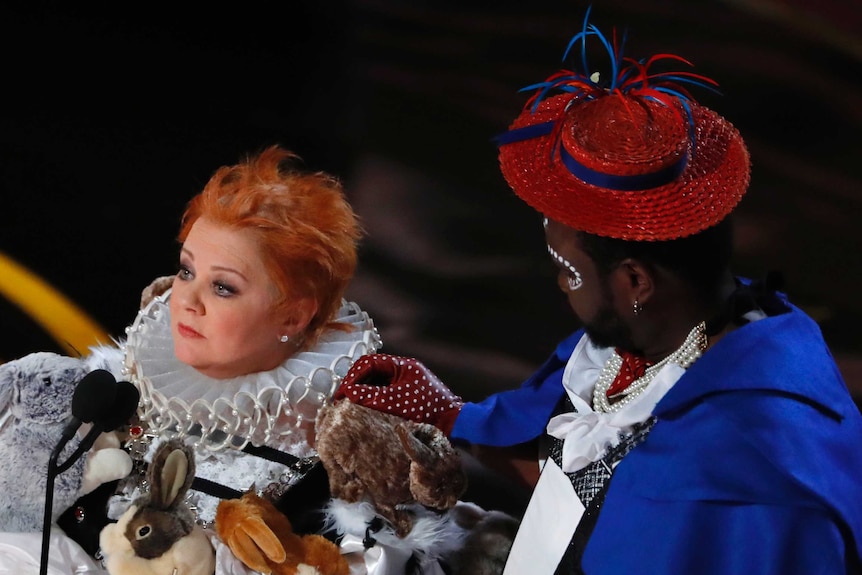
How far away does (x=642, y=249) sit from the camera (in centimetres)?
141

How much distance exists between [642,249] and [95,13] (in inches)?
56.2

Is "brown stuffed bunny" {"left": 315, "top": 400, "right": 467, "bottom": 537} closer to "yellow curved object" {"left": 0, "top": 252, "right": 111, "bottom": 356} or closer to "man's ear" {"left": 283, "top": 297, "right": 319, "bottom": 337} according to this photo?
"man's ear" {"left": 283, "top": 297, "right": 319, "bottom": 337}

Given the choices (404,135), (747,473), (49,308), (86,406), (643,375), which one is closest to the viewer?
→ (747,473)

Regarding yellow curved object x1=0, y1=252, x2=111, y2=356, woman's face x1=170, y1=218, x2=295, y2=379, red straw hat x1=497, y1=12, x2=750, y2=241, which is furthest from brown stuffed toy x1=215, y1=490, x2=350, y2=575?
yellow curved object x1=0, y1=252, x2=111, y2=356

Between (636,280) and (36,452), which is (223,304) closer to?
(36,452)

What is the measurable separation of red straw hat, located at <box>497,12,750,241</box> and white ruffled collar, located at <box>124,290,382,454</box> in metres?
0.52

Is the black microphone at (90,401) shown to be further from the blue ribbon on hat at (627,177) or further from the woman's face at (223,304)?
the blue ribbon on hat at (627,177)

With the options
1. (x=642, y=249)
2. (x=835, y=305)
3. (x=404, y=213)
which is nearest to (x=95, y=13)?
(x=404, y=213)

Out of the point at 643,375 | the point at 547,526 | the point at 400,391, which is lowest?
the point at 547,526

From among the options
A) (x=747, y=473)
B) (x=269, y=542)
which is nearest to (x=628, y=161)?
(x=747, y=473)

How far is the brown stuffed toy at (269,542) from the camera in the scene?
155 centimetres

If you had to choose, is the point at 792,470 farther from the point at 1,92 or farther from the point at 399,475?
the point at 1,92

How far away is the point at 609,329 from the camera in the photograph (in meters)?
1.48

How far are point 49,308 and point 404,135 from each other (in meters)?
0.99
